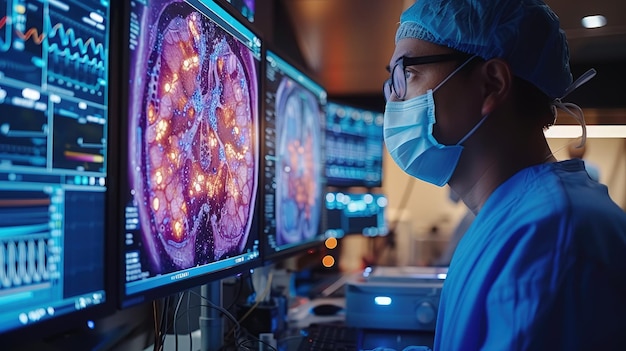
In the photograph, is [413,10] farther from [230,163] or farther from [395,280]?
[395,280]

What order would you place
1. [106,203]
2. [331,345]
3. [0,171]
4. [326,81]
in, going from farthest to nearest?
1. [326,81]
2. [331,345]
3. [106,203]
4. [0,171]

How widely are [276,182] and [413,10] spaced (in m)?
0.59

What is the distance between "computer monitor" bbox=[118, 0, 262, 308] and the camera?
818mm

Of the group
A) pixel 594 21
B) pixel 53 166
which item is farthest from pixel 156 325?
pixel 594 21

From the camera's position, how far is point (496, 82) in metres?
1.05

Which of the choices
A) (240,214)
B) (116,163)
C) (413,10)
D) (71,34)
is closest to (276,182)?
(240,214)

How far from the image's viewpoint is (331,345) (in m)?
1.34

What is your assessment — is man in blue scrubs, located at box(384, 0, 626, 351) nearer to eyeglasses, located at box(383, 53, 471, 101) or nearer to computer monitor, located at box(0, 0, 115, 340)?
eyeglasses, located at box(383, 53, 471, 101)

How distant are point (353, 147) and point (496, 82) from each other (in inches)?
60.5

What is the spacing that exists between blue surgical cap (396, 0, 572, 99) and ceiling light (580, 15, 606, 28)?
1.39 m

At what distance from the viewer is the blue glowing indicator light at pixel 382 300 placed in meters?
1.62

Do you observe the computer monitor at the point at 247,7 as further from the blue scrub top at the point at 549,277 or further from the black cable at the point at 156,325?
the blue scrub top at the point at 549,277

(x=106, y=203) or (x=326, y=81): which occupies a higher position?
(x=326, y=81)

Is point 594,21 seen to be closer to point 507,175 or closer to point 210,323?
point 507,175
